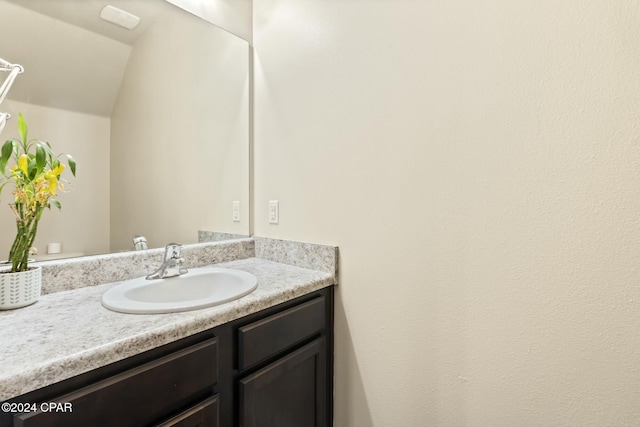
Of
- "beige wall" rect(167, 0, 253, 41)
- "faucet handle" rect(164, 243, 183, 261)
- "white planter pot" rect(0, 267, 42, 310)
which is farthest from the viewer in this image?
"beige wall" rect(167, 0, 253, 41)

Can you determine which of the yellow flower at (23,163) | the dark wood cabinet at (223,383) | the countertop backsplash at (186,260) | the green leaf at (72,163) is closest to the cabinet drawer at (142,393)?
the dark wood cabinet at (223,383)

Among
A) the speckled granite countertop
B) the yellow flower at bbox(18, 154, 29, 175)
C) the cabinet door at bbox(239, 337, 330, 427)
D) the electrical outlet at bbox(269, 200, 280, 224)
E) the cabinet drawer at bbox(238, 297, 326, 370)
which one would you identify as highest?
the yellow flower at bbox(18, 154, 29, 175)

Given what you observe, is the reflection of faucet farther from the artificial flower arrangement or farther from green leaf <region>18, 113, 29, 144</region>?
green leaf <region>18, 113, 29, 144</region>

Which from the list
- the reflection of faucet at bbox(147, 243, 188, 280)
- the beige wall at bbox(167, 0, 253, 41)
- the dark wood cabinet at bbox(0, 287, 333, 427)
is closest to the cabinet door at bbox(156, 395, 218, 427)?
the dark wood cabinet at bbox(0, 287, 333, 427)

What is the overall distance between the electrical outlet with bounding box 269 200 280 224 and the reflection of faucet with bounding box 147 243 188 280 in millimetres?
435

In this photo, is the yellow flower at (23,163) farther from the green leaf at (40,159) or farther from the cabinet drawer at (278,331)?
the cabinet drawer at (278,331)

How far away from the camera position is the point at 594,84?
0.71 m

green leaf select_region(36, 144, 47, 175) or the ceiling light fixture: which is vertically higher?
the ceiling light fixture

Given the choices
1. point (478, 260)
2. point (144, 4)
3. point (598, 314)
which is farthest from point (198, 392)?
point (144, 4)

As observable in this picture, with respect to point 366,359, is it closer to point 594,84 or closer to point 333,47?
point 594,84

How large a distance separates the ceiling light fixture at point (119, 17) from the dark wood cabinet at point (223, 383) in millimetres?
1269

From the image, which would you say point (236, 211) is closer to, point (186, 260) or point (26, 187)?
point (186, 260)

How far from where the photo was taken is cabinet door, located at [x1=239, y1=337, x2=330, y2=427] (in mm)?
890

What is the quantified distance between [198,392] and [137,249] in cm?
69
